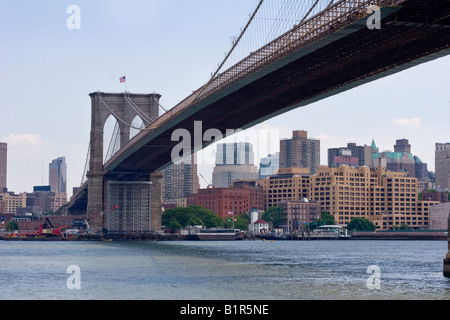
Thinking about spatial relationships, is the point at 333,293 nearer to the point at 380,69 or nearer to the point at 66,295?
the point at 66,295

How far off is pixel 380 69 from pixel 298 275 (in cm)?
1436

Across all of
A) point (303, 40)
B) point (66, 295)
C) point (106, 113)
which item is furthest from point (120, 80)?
point (66, 295)

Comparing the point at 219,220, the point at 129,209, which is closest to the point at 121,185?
the point at 129,209

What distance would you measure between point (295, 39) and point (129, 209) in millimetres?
80157

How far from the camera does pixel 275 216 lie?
198 meters

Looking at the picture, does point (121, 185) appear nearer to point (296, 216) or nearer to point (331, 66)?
point (331, 66)

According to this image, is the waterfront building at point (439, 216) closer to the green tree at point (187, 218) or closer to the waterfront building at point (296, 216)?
the waterfront building at point (296, 216)

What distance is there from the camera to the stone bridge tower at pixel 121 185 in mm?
121250

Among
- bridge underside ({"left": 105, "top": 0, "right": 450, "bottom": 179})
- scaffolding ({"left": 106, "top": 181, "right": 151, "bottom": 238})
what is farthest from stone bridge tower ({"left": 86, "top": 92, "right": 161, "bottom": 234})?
bridge underside ({"left": 105, "top": 0, "right": 450, "bottom": 179})

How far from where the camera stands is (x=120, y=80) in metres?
117

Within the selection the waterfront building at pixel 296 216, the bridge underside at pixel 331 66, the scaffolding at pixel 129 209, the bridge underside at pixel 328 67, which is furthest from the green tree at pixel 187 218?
the bridge underside at pixel 331 66

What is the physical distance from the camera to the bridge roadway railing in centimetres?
4086

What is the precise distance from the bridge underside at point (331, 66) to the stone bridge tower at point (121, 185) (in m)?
38.7
